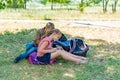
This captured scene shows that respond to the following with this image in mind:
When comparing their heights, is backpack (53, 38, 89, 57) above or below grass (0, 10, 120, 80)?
above

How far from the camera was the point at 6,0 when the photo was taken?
10250mm

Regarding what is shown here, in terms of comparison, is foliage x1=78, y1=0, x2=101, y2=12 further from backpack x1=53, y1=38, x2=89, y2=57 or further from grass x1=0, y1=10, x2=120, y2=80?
backpack x1=53, y1=38, x2=89, y2=57

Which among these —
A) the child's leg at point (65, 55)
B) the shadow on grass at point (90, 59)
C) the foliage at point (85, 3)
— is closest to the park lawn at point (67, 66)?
the shadow on grass at point (90, 59)

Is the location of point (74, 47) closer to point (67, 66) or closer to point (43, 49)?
point (67, 66)

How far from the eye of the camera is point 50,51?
593cm

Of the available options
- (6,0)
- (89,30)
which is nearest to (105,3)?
(89,30)

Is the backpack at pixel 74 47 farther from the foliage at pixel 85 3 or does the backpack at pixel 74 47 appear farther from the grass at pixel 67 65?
the foliage at pixel 85 3

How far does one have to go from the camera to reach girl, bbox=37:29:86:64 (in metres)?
5.92

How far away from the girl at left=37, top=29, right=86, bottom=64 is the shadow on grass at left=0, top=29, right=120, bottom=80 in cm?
16

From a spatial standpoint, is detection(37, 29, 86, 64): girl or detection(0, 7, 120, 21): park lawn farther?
detection(0, 7, 120, 21): park lawn

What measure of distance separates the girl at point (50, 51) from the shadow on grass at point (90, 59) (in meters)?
0.16

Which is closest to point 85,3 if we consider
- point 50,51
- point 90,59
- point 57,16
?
point 57,16

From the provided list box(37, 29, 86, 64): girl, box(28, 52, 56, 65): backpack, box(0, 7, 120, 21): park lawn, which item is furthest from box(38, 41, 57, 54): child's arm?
box(0, 7, 120, 21): park lawn

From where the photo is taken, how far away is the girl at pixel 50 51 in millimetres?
5922
